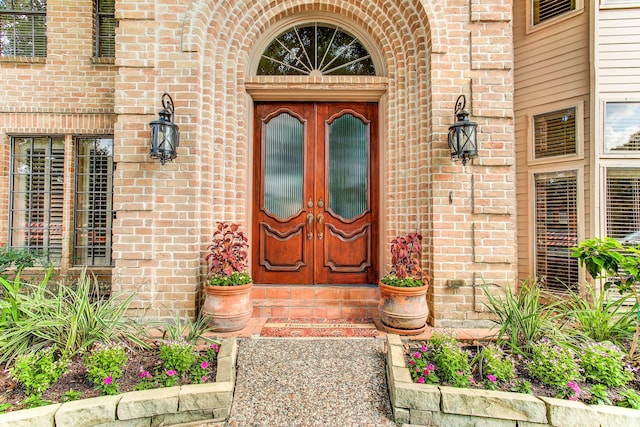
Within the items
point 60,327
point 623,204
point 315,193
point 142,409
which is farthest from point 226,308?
point 623,204

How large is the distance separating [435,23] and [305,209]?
8.30 ft

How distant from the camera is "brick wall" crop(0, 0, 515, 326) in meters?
3.27

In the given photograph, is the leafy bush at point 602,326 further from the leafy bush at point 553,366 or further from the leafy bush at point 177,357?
the leafy bush at point 177,357

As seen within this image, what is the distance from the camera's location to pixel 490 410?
2.02 meters

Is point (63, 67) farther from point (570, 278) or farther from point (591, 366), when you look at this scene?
point (570, 278)

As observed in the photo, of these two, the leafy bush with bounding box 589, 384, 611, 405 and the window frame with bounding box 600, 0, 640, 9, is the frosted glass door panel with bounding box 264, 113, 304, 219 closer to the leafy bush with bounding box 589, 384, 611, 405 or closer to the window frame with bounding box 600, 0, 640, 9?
the leafy bush with bounding box 589, 384, 611, 405

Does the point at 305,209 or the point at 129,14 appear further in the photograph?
the point at 305,209

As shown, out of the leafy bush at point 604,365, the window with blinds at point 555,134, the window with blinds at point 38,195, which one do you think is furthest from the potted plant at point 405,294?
the window with blinds at point 38,195

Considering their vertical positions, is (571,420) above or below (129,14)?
below

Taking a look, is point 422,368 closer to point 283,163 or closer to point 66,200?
point 283,163

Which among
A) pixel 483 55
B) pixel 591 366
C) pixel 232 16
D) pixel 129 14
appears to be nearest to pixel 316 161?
pixel 232 16

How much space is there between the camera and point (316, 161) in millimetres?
3912

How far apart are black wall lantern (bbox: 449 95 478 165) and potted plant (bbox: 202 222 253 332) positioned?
2380 millimetres

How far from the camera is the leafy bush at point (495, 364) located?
2197mm
